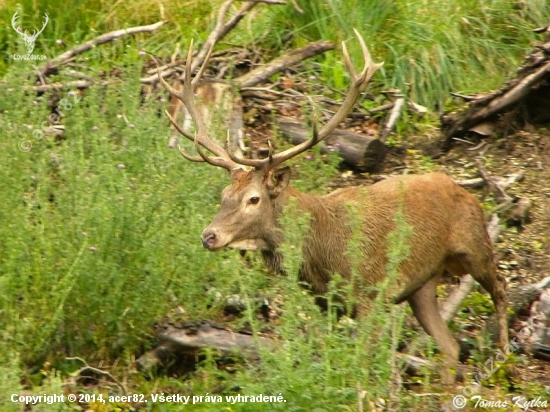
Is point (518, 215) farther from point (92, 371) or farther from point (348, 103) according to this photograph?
point (92, 371)

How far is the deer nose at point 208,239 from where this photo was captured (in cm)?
668

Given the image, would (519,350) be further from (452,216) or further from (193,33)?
(193,33)

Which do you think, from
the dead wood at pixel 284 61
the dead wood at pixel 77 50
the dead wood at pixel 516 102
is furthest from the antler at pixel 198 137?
the dead wood at pixel 516 102

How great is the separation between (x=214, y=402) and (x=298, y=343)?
96 cm

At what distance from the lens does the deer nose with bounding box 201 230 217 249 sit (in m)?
6.68

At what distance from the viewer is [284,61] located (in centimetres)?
1028

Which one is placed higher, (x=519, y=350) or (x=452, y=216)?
(x=452, y=216)

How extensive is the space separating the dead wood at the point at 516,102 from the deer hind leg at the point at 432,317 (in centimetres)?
244

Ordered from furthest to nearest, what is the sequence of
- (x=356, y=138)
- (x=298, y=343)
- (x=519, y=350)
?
(x=356, y=138) < (x=519, y=350) < (x=298, y=343)

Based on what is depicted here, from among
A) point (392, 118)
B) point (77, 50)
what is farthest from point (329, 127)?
point (77, 50)

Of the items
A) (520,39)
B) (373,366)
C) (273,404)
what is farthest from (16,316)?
(520,39)

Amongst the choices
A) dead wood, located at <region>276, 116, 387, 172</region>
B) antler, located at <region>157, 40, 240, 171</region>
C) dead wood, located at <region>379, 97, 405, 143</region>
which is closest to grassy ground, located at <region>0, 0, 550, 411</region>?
antler, located at <region>157, 40, 240, 171</region>

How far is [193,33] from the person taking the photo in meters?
10.9

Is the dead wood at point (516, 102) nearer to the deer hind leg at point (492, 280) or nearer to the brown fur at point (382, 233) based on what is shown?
the brown fur at point (382, 233)
